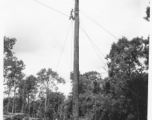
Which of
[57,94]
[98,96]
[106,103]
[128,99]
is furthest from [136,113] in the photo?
[57,94]

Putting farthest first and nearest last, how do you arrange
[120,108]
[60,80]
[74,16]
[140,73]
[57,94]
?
[57,94]
[60,80]
[140,73]
[120,108]
[74,16]

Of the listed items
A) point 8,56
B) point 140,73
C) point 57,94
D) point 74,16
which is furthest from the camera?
point 57,94

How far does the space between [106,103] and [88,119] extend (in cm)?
761

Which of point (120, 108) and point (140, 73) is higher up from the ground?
point (140, 73)

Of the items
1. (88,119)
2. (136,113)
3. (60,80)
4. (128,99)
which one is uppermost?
(60,80)

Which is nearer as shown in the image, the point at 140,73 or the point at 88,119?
the point at 140,73

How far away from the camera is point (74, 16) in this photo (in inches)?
306

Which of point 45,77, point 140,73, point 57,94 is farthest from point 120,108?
point 57,94

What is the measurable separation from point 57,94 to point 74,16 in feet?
242

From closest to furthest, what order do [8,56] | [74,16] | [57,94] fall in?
[74,16] < [8,56] < [57,94]

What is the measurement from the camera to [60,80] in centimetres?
6234

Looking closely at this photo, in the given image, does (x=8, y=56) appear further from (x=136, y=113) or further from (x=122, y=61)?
(x=136, y=113)

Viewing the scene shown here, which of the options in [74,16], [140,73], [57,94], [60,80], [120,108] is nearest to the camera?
[74,16]

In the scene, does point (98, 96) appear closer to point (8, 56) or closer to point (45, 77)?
point (8, 56)
